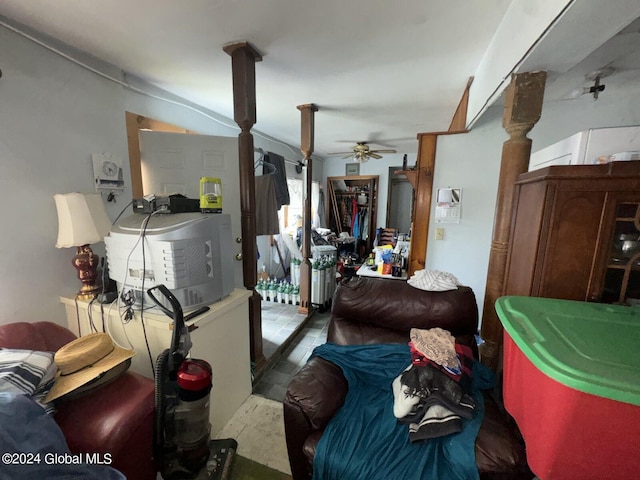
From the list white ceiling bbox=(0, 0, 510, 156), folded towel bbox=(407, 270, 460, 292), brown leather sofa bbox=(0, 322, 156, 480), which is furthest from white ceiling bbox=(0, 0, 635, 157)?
brown leather sofa bbox=(0, 322, 156, 480)

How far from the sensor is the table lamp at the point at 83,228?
4.49 ft

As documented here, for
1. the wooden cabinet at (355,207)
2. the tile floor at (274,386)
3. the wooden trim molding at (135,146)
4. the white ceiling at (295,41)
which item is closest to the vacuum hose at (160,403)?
the tile floor at (274,386)

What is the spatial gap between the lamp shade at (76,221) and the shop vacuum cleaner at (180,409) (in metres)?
0.62

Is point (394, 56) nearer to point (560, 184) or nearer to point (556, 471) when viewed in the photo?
point (560, 184)

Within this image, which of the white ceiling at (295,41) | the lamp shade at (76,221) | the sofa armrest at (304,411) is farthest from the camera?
the lamp shade at (76,221)

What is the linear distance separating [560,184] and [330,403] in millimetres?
1325

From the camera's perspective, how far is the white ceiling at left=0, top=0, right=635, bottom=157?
1.22 meters

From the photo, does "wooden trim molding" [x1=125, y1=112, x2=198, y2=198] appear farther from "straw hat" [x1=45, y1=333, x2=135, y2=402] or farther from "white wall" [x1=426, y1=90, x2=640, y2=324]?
"white wall" [x1=426, y1=90, x2=640, y2=324]

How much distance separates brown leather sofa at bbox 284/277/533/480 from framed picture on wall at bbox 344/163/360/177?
14.6 feet

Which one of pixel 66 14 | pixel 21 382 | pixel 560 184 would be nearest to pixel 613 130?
pixel 560 184

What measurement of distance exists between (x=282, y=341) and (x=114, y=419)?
1.58 meters

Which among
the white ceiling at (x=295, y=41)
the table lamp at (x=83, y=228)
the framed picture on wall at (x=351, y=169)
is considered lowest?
the table lamp at (x=83, y=228)

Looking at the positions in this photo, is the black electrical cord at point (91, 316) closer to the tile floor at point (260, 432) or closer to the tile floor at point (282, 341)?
the tile floor at point (260, 432)

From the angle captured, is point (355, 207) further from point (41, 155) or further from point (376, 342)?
point (41, 155)
